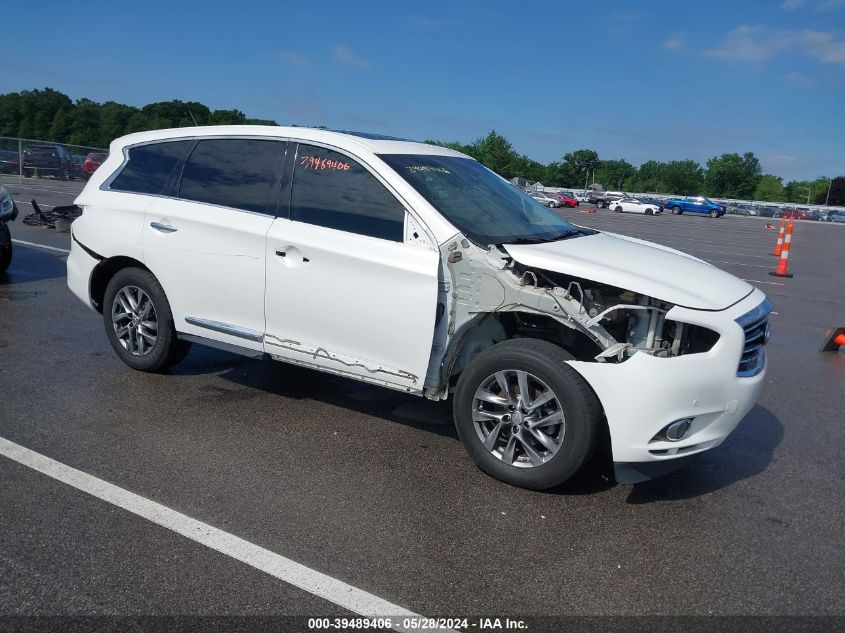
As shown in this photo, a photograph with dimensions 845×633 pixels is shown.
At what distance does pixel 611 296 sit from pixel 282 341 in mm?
2128

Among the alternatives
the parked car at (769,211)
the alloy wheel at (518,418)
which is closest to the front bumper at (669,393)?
the alloy wheel at (518,418)

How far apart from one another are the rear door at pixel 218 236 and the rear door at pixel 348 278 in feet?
0.52

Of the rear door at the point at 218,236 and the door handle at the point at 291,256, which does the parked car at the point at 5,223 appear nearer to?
the rear door at the point at 218,236

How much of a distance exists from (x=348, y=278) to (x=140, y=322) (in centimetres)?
207

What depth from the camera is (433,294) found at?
4.34m

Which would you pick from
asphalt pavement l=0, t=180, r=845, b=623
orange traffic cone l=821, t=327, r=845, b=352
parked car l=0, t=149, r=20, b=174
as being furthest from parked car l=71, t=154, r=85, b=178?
orange traffic cone l=821, t=327, r=845, b=352

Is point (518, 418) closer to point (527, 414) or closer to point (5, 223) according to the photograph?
point (527, 414)

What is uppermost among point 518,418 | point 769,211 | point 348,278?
point 769,211

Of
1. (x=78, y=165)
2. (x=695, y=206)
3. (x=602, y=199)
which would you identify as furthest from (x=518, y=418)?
(x=602, y=199)

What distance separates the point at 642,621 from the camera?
3.06 meters

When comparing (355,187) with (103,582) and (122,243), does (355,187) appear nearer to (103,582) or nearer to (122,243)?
(122,243)

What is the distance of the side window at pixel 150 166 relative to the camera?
5.69 metres

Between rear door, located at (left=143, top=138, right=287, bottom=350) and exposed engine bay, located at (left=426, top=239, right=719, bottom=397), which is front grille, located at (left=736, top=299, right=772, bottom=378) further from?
rear door, located at (left=143, top=138, right=287, bottom=350)

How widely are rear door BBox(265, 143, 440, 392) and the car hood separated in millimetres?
643
